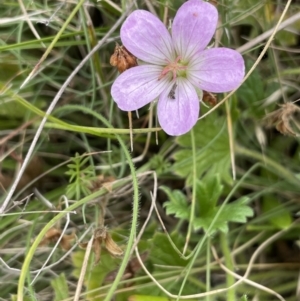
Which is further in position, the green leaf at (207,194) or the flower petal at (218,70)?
the green leaf at (207,194)

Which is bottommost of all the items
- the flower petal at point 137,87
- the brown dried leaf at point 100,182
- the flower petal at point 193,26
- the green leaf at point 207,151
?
the green leaf at point 207,151

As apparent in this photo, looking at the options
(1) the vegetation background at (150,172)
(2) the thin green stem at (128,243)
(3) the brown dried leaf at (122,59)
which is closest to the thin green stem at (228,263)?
(1) the vegetation background at (150,172)

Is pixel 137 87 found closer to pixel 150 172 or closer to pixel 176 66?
pixel 176 66

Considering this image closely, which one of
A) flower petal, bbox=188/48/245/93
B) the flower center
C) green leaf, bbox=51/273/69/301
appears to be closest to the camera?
flower petal, bbox=188/48/245/93

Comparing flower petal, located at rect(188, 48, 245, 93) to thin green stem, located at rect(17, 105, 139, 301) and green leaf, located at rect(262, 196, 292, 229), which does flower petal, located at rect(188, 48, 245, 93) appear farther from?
green leaf, located at rect(262, 196, 292, 229)

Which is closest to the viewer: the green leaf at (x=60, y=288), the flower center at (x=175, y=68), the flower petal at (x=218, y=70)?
the flower petal at (x=218, y=70)

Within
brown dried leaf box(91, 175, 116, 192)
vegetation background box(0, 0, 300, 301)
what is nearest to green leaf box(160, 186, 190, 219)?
vegetation background box(0, 0, 300, 301)

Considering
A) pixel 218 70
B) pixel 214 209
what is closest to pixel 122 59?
pixel 218 70

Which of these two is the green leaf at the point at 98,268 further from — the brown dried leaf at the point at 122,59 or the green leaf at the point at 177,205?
the brown dried leaf at the point at 122,59
